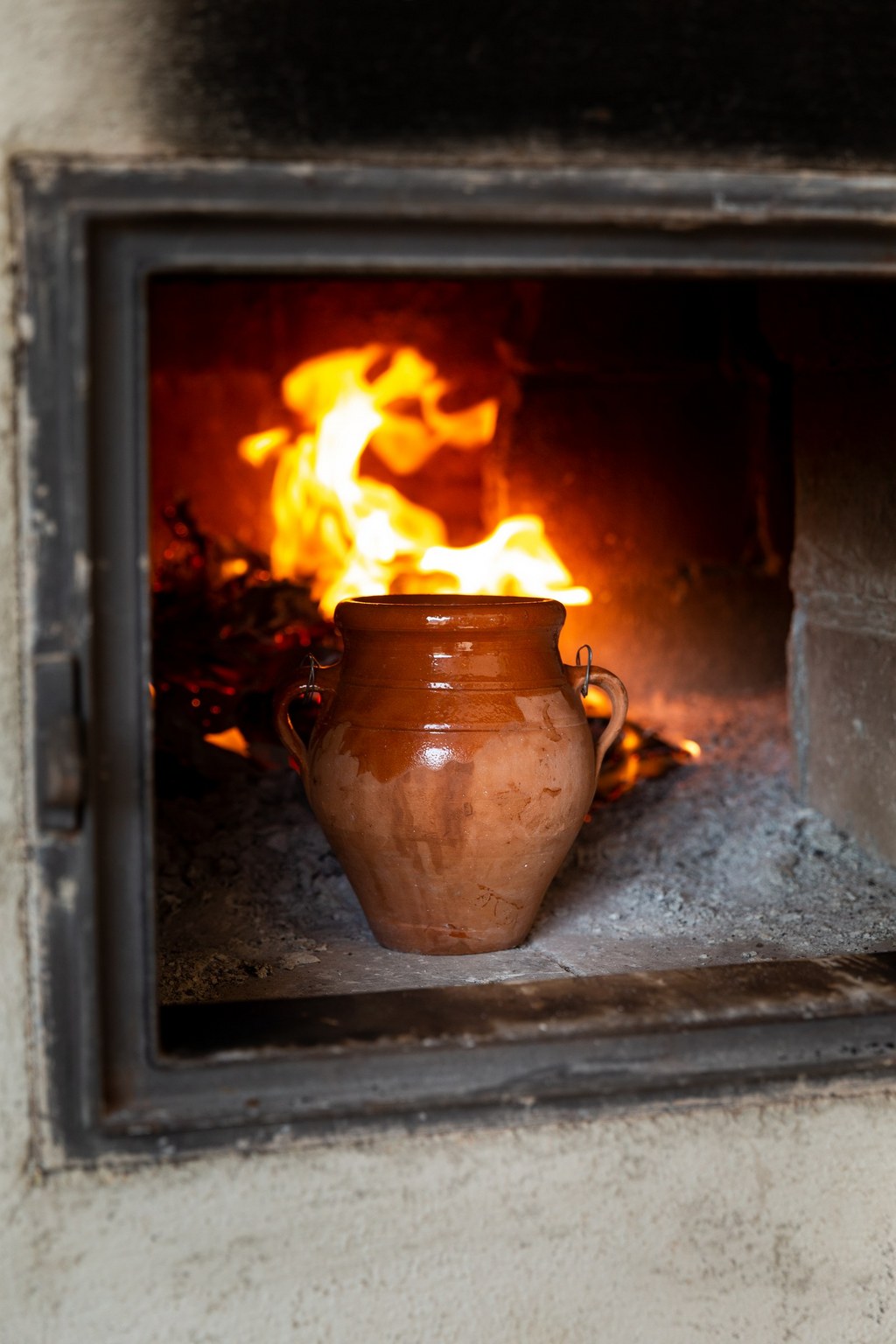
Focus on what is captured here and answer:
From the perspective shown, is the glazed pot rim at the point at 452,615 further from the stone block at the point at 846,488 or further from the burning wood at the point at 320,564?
the stone block at the point at 846,488

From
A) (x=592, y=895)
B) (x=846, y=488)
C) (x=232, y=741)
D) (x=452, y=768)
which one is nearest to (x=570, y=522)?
(x=846, y=488)

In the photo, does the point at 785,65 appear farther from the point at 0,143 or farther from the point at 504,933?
the point at 504,933

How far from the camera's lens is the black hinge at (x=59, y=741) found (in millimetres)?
1165

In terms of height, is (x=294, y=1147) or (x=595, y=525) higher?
(x=595, y=525)

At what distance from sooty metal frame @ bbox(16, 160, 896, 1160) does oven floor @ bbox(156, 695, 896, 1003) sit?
27 centimetres

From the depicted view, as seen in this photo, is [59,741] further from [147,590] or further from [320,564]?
[320,564]

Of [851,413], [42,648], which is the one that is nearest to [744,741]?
[851,413]

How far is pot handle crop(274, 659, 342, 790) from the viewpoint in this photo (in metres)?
1.76

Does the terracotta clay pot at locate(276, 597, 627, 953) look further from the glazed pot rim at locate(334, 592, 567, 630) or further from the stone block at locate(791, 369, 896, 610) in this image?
the stone block at locate(791, 369, 896, 610)

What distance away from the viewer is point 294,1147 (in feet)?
4.16

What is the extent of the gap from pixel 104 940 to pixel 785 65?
1.01 m

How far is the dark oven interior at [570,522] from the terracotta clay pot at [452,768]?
257 millimetres

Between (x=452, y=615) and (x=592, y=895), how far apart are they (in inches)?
21.3

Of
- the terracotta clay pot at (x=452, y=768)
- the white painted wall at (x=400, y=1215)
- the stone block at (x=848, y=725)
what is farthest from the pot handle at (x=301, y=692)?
the stone block at (x=848, y=725)
